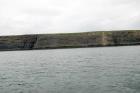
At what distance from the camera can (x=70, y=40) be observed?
456 feet

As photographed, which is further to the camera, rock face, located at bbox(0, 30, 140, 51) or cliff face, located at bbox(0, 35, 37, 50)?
cliff face, located at bbox(0, 35, 37, 50)

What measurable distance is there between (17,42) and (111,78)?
4982 inches

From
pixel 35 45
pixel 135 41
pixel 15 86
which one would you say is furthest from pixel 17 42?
pixel 15 86

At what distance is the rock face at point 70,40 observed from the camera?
132 metres

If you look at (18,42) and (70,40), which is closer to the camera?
(70,40)

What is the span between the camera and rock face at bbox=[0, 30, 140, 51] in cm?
13173

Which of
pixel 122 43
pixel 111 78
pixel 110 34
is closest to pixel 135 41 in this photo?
pixel 122 43

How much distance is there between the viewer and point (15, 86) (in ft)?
81.5

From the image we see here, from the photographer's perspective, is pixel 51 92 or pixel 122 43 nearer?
pixel 51 92

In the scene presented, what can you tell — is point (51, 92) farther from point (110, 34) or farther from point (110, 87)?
point (110, 34)

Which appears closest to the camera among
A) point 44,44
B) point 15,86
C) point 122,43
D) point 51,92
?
point 51,92

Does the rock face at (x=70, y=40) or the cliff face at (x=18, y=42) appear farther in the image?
the cliff face at (x=18, y=42)

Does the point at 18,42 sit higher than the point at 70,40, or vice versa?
the point at 70,40

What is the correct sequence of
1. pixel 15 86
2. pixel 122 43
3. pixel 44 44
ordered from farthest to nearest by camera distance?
pixel 44 44, pixel 122 43, pixel 15 86
